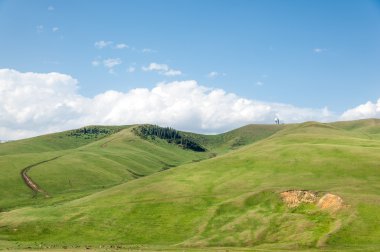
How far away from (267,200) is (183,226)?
19231 millimetres

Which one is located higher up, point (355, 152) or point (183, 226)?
point (355, 152)

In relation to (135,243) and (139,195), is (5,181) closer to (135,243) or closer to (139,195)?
(139,195)

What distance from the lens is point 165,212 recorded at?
97.0 m

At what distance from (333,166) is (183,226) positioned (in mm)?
50505

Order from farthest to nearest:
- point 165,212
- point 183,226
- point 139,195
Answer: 1. point 139,195
2. point 165,212
3. point 183,226

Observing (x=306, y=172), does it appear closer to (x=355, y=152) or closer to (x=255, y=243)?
(x=355, y=152)

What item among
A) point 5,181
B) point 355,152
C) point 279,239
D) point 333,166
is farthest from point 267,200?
point 5,181

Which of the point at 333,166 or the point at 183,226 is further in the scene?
the point at 333,166

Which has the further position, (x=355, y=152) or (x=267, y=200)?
(x=355, y=152)

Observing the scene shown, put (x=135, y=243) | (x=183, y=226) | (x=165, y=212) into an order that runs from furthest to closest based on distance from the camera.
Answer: (x=165, y=212) → (x=183, y=226) → (x=135, y=243)

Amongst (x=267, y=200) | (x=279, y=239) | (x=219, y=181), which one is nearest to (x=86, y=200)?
(x=219, y=181)

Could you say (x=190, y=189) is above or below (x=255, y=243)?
above

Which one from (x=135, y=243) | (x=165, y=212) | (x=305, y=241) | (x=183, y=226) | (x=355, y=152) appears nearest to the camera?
(x=305, y=241)

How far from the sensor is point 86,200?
377 feet
